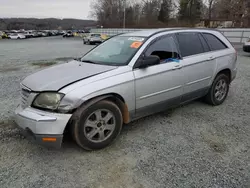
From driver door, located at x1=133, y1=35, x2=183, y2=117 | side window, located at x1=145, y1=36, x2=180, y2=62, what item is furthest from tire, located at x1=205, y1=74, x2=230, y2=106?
side window, located at x1=145, y1=36, x2=180, y2=62

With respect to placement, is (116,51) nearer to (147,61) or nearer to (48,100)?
(147,61)

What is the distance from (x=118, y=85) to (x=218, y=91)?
263 cm

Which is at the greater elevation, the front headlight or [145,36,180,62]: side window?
[145,36,180,62]: side window

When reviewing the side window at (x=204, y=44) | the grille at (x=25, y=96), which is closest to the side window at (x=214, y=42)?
the side window at (x=204, y=44)

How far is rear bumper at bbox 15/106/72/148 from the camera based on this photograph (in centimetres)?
238

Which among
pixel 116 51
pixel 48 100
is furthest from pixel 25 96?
pixel 116 51

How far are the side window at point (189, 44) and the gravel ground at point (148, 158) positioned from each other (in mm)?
1212

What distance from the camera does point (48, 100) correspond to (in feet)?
8.10

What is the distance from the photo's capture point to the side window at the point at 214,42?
410 centimetres

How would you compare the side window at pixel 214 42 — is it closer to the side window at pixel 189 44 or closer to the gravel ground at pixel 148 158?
the side window at pixel 189 44

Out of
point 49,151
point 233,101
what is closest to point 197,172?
point 49,151

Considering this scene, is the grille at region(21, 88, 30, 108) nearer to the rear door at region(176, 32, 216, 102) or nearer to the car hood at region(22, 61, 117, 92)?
the car hood at region(22, 61, 117, 92)

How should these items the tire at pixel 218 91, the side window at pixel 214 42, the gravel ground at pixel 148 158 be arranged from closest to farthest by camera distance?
1. the gravel ground at pixel 148 158
2. the side window at pixel 214 42
3. the tire at pixel 218 91

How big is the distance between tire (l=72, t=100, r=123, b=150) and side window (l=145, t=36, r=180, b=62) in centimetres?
118
